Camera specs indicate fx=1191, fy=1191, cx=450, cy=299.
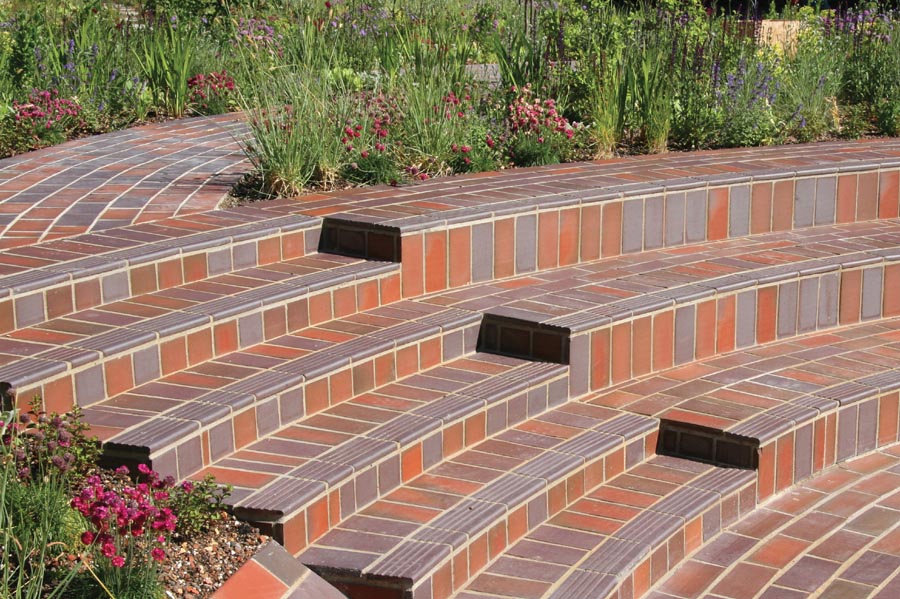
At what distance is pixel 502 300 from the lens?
4.96m

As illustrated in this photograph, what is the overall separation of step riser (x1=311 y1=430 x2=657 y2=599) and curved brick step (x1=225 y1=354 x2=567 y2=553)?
22 cm

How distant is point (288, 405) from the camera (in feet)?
13.0

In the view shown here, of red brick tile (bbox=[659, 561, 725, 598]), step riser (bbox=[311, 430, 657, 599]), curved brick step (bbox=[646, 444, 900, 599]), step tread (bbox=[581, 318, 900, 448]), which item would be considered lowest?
red brick tile (bbox=[659, 561, 725, 598])

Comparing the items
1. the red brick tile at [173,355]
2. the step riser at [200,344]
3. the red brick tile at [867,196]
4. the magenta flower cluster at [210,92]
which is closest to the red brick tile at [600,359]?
the step riser at [200,344]

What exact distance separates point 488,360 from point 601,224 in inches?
49.6

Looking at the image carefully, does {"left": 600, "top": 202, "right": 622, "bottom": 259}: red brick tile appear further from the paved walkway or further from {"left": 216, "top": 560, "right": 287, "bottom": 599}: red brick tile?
{"left": 216, "top": 560, "right": 287, "bottom": 599}: red brick tile

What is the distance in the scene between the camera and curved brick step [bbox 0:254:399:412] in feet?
12.3

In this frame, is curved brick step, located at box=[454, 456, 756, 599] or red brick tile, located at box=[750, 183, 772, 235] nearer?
curved brick step, located at box=[454, 456, 756, 599]

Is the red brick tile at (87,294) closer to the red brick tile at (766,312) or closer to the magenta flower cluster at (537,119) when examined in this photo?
the red brick tile at (766,312)

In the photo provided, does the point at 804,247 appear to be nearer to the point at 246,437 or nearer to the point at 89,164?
the point at 246,437

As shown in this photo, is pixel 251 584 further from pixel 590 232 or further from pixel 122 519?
pixel 590 232

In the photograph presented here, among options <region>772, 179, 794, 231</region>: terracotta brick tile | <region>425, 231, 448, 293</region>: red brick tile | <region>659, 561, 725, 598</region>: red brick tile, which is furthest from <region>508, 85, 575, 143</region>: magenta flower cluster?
<region>659, 561, 725, 598</region>: red brick tile

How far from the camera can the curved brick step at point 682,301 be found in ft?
15.3

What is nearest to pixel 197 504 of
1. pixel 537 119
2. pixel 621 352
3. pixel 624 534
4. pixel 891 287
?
pixel 624 534
